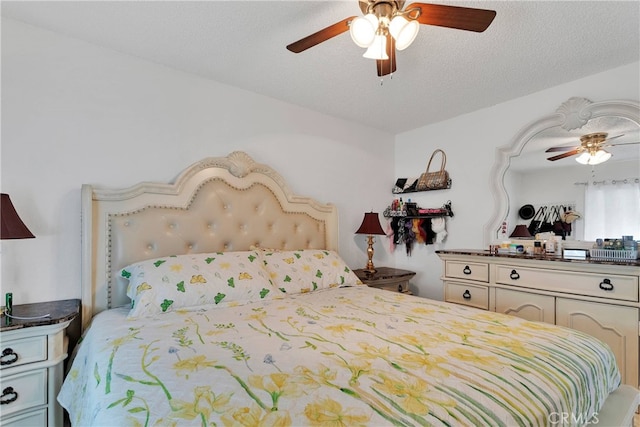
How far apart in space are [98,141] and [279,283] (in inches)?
57.0

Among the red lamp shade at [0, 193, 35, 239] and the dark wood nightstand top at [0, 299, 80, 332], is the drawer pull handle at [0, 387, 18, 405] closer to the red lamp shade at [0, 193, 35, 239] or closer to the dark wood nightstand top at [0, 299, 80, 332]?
the dark wood nightstand top at [0, 299, 80, 332]

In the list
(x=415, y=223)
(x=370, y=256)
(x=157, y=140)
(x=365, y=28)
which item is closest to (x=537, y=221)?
(x=415, y=223)

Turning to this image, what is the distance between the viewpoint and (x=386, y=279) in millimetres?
2854

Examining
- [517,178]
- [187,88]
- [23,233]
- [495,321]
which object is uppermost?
[187,88]

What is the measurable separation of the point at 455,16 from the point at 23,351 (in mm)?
2341

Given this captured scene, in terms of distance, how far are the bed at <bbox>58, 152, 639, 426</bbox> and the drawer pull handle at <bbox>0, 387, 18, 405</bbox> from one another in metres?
0.20

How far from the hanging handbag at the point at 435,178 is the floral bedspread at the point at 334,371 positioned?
68.9 inches

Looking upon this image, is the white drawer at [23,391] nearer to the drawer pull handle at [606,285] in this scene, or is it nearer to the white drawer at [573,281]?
the white drawer at [573,281]

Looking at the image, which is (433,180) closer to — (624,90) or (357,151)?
(357,151)

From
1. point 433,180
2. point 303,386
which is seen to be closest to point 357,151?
point 433,180

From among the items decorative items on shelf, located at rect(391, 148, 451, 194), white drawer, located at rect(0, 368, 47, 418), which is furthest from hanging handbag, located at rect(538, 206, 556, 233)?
white drawer, located at rect(0, 368, 47, 418)

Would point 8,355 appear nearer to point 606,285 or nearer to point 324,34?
point 324,34

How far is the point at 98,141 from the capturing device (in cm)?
195

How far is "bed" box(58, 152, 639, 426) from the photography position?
2.67 ft
